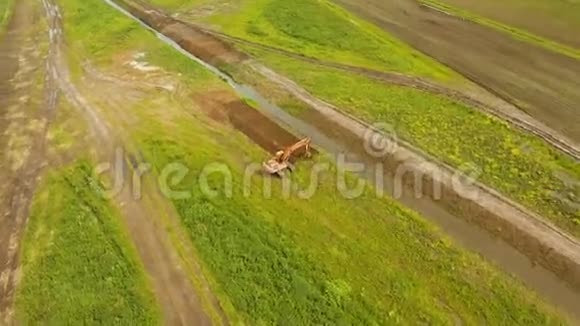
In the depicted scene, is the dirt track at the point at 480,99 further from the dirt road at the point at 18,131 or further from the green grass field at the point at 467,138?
the dirt road at the point at 18,131

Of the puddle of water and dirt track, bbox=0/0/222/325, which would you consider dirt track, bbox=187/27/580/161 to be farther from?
dirt track, bbox=0/0/222/325

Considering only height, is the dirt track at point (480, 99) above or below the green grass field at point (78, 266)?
above

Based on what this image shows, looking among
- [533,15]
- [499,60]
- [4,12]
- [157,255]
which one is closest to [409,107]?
[499,60]

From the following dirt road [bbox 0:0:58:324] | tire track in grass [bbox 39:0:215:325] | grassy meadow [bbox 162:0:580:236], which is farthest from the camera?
grassy meadow [bbox 162:0:580:236]

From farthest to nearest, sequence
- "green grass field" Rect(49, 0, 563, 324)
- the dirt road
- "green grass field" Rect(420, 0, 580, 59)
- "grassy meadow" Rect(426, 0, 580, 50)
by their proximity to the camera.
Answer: "grassy meadow" Rect(426, 0, 580, 50) → "green grass field" Rect(420, 0, 580, 59) → the dirt road → "green grass field" Rect(49, 0, 563, 324)

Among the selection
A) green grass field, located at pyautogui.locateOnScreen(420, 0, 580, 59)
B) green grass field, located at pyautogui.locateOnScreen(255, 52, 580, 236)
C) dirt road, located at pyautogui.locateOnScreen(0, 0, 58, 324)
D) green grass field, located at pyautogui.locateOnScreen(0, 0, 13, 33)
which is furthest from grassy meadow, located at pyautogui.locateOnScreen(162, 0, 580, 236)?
green grass field, located at pyautogui.locateOnScreen(0, 0, 13, 33)

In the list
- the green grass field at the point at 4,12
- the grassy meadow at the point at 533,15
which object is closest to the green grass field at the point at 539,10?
Answer: the grassy meadow at the point at 533,15

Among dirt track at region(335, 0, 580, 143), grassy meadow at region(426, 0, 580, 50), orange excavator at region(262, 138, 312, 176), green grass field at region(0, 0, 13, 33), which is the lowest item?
orange excavator at region(262, 138, 312, 176)
